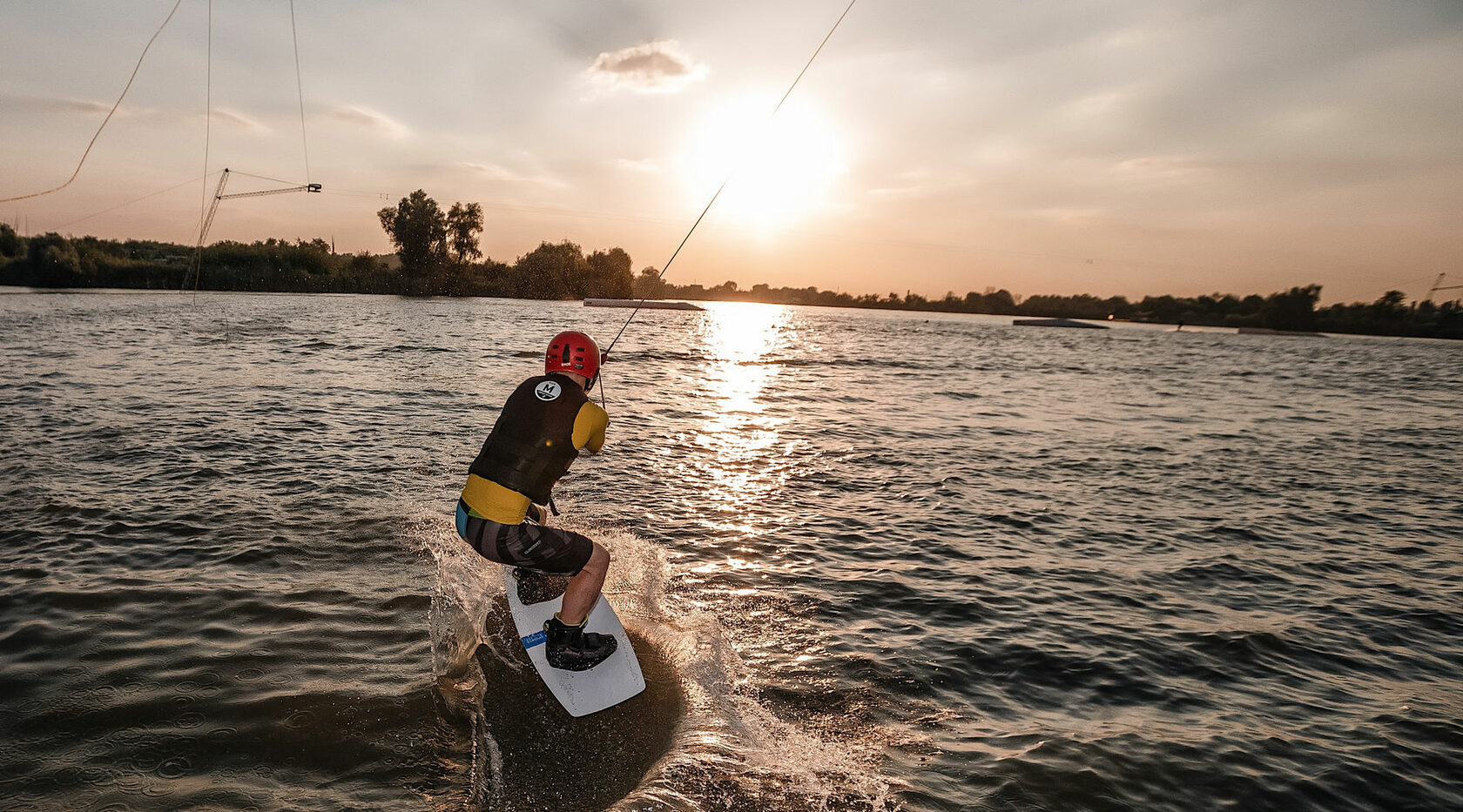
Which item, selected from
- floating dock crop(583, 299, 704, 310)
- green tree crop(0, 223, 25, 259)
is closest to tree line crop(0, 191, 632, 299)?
green tree crop(0, 223, 25, 259)

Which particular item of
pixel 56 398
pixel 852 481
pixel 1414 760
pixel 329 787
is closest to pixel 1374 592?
pixel 1414 760

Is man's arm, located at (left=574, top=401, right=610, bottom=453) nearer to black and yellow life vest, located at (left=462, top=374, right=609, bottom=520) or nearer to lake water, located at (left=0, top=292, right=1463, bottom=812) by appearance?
black and yellow life vest, located at (left=462, top=374, right=609, bottom=520)

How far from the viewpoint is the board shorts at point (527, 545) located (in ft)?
18.8

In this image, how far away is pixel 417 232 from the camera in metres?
151

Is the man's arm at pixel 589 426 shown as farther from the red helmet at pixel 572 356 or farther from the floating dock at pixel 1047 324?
the floating dock at pixel 1047 324

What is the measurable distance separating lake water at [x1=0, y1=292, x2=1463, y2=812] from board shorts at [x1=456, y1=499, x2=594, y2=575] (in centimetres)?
117

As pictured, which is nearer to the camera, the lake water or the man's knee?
the lake water

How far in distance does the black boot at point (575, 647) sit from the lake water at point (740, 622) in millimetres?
404

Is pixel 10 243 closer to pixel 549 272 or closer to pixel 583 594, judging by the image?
pixel 549 272

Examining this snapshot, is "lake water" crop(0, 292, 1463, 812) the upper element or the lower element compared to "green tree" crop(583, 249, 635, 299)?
lower

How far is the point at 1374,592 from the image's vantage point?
995cm

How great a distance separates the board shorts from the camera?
5.74 metres

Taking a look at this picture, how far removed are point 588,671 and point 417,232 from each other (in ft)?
538

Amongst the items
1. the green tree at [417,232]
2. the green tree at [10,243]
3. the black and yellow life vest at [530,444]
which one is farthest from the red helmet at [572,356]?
the green tree at [417,232]
